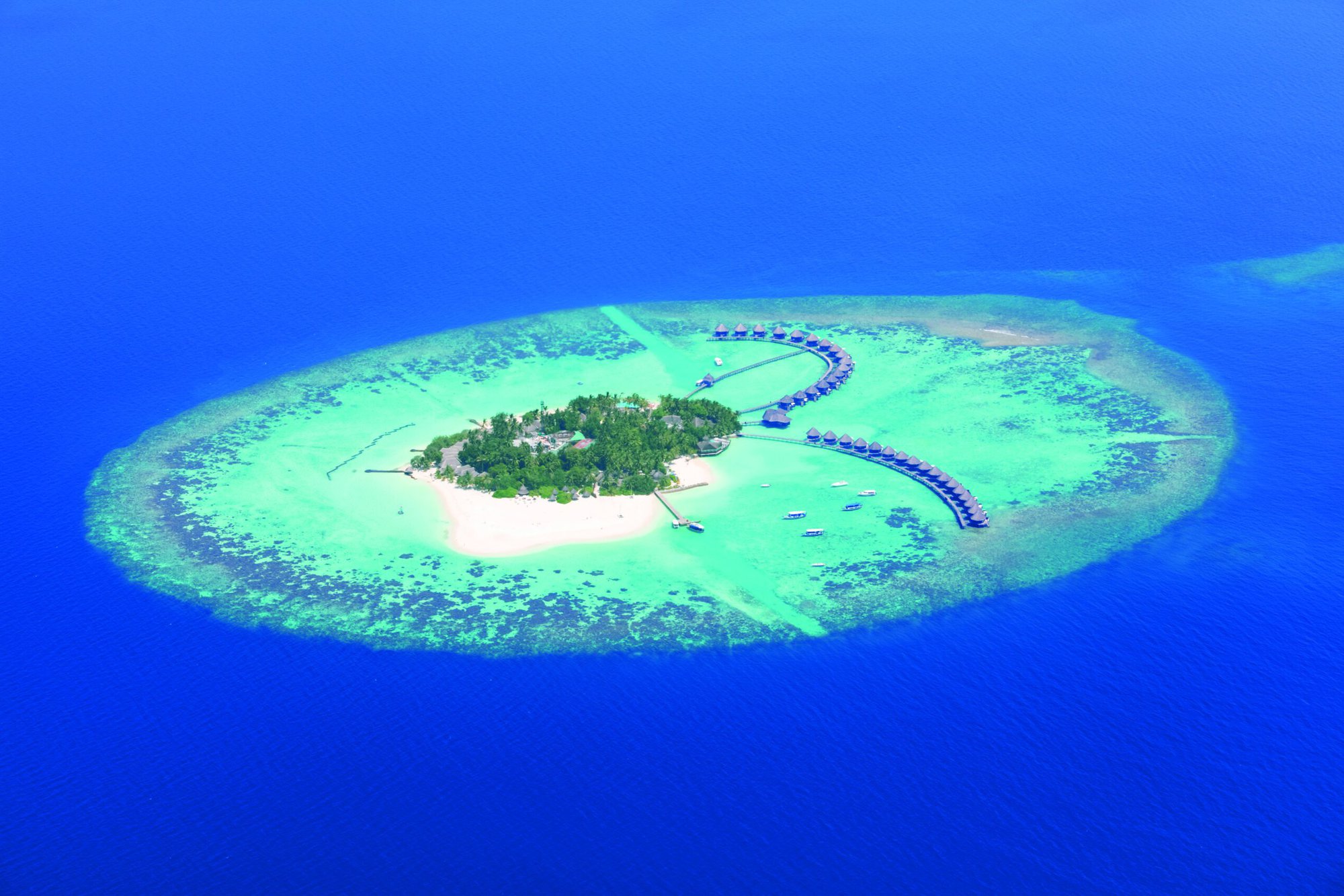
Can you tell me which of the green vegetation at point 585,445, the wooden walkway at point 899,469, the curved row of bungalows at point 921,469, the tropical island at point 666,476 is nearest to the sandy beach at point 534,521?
the tropical island at point 666,476

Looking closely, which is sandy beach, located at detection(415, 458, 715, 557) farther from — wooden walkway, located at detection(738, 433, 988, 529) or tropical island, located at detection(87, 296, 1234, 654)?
wooden walkway, located at detection(738, 433, 988, 529)

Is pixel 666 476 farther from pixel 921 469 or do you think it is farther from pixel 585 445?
pixel 921 469

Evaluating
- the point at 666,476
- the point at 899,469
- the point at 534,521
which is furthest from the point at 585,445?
the point at 899,469

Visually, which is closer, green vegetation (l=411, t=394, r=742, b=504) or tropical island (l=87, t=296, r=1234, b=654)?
tropical island (l=87, t=296, r=1234, b=654)

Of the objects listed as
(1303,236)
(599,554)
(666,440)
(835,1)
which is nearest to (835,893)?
(599,554)

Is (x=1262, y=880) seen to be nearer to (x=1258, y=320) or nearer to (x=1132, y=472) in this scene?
(x=1132, y=472)

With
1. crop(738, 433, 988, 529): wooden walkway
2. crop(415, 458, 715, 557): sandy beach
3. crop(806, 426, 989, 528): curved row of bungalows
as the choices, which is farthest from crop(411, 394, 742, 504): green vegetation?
crop(806, 426, 989, 528): curved row of bungalows

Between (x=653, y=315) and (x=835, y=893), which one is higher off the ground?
(x=653, y=315)
